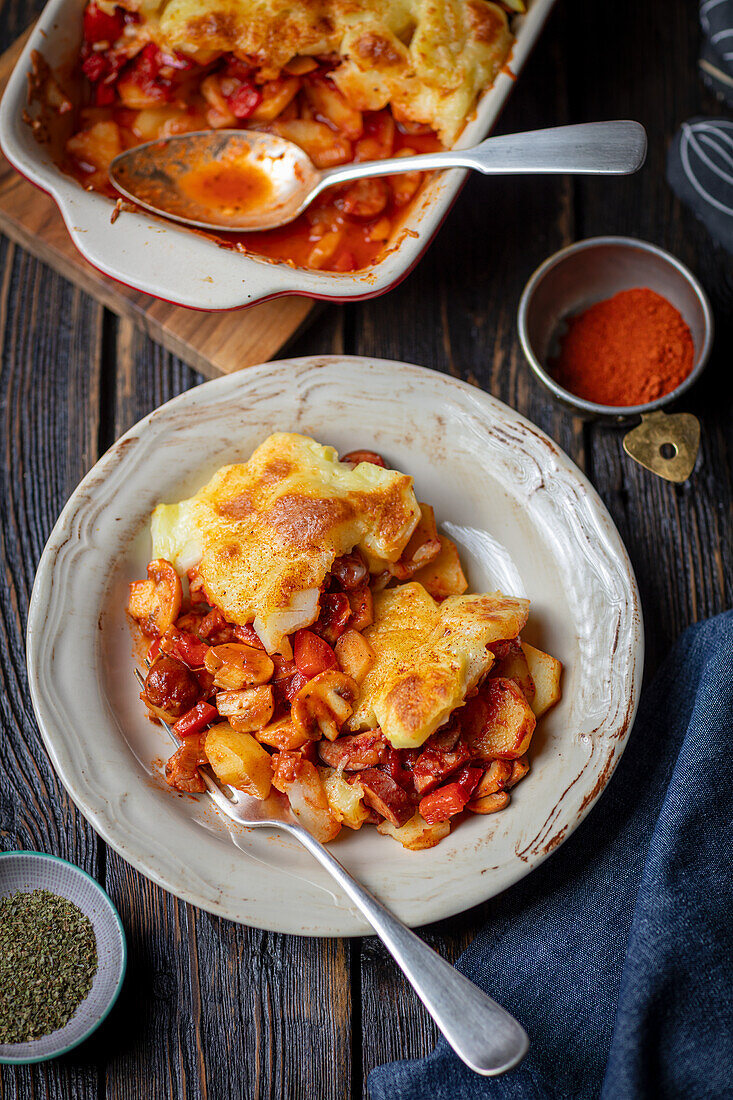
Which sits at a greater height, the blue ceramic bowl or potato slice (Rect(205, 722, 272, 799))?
potato slice (Rect(205, 722, 272, 799))

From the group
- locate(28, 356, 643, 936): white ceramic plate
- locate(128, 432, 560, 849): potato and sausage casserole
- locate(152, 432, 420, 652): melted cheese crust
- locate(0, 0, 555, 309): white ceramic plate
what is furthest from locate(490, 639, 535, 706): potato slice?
locate(0, 0, 555, 309): white ceramic plate

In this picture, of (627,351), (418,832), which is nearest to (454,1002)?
(418,832)

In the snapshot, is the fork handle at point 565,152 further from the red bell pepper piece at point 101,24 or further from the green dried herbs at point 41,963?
the green dried herbs at point 41,963

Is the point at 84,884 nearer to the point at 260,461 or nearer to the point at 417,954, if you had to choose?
the point at 417,954

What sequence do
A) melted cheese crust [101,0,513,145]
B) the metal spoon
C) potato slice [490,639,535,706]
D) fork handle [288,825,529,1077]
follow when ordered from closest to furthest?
fork handle [288,825,529,1077] < potato slice [490,639,535,706] < melted cheese crust [101,0,513,145] < the metal spoon

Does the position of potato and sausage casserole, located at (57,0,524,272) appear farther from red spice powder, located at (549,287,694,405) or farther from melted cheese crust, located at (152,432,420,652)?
melted cheese crust, located at (152,432,420,652)

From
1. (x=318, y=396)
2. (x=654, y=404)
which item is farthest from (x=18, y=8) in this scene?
(x=654, y=404)
